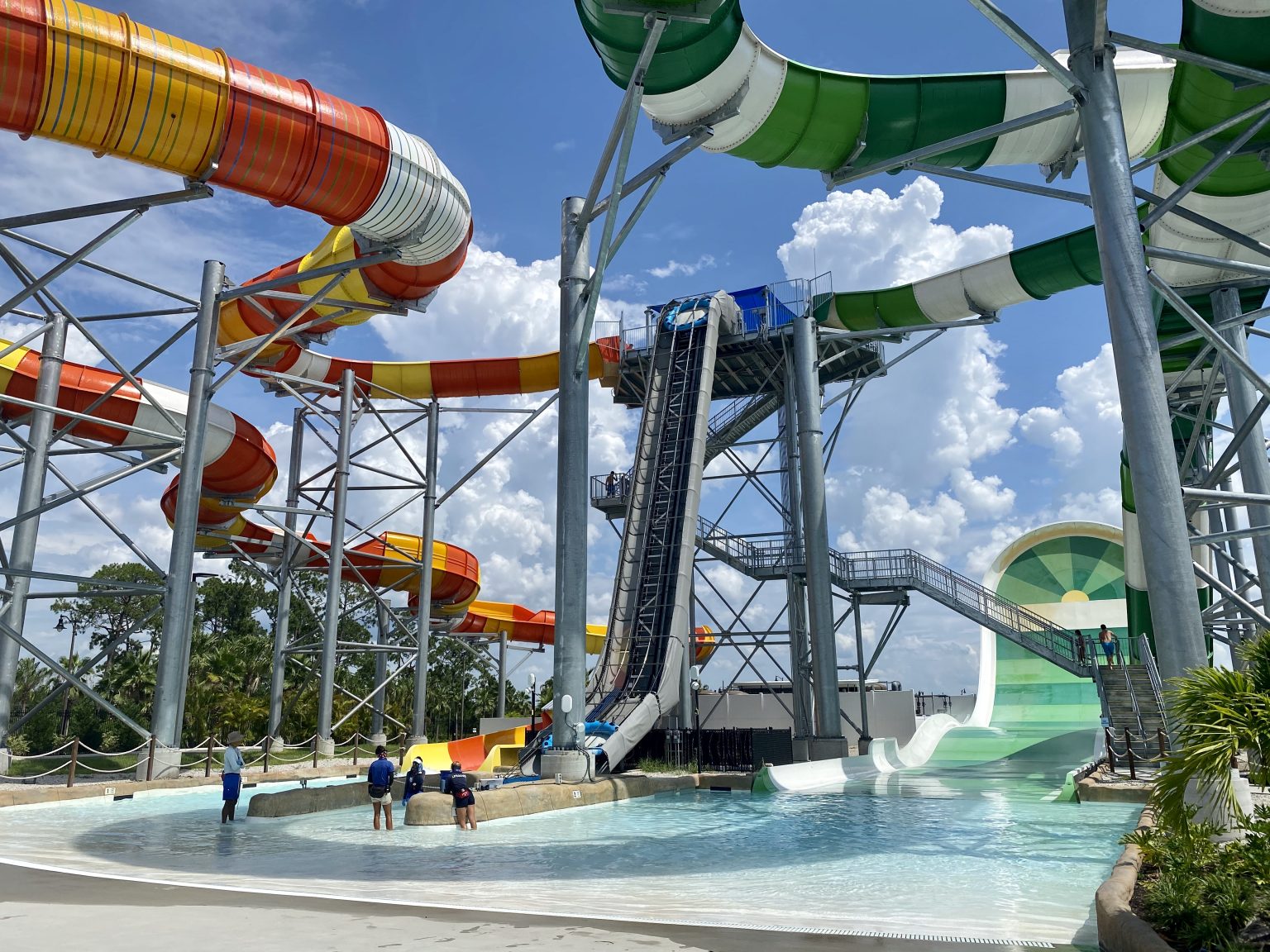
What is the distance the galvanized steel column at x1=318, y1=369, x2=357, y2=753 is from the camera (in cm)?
2117

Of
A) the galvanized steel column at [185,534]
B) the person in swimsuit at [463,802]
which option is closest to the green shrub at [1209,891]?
the person in swimsuit at [463,802]

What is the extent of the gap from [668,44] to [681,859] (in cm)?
871

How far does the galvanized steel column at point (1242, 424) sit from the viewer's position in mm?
11867

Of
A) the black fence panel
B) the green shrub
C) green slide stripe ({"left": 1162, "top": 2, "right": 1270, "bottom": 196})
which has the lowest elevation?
the black fence panel

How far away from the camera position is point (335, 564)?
2189cm

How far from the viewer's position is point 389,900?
604 cm

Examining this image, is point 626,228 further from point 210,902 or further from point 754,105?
point 210,902

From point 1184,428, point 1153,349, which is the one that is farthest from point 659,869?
point 1184,428

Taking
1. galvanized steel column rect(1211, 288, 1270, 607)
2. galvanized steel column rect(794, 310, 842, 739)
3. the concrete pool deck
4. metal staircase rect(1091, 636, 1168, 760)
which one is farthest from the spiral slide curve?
metal staircase rect(1091, 636, 1168, 760)

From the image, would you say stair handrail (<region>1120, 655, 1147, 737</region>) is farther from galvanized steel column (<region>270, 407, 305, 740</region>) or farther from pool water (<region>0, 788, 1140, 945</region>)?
galvanized steel column (<region>270, 407, 305, 740</region>)

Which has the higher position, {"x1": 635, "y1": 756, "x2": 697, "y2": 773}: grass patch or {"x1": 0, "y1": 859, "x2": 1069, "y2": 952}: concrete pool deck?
{"x1": 0, "y1": 859, "x2": 1069, "y2": 952}: concrete pool deck

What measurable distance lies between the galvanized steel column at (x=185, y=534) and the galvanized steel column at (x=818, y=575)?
39.9 ft

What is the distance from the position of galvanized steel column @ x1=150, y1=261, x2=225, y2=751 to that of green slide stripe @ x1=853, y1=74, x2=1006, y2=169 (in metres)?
11.9

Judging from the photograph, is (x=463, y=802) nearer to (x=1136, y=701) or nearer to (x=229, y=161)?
(x=229, y=161)
